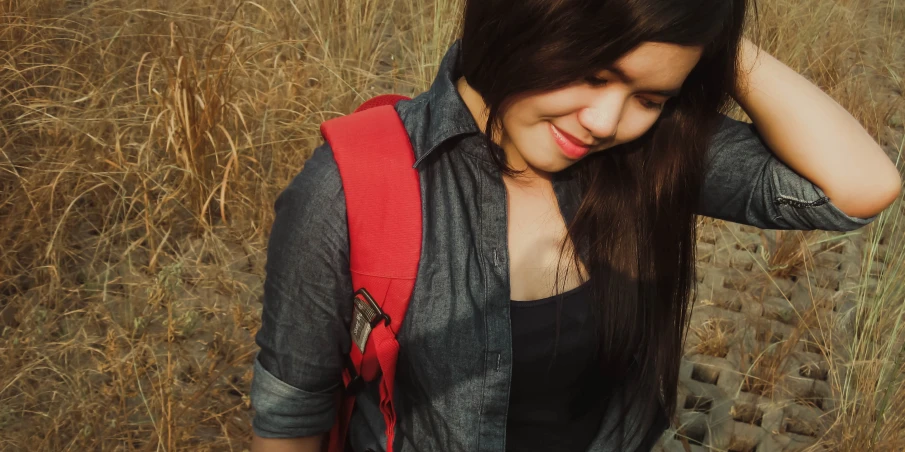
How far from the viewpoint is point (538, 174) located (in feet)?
4.97

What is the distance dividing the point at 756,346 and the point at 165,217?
2.07 metres

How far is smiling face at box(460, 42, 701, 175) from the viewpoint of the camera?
1.20 metres

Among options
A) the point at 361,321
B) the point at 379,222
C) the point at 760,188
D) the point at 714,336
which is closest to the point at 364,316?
the point at 361,321

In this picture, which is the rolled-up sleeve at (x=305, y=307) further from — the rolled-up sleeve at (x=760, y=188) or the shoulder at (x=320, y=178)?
the rolled-up sleeve at (x=760, y=188)

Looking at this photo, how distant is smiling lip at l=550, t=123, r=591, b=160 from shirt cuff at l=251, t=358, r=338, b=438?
1.92 ft

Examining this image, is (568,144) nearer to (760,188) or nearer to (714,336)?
(760,188)

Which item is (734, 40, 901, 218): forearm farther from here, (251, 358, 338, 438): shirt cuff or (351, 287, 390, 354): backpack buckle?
(251, 358, 338, 438): shirt cuff

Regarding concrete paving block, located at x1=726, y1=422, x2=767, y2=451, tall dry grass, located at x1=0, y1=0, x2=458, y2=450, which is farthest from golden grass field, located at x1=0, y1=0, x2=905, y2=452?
concrete paving block, located at x1=726, y1=422, x2=767, y2=451

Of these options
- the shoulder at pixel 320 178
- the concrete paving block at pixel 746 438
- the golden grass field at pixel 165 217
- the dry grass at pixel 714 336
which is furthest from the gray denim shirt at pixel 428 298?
the dry grass at pixel 714 336

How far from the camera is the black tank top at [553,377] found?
1.43 m

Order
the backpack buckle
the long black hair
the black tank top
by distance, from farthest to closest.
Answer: the black tank top < the backpack buckle < the long black hair

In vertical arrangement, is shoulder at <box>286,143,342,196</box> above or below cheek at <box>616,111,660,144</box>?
below

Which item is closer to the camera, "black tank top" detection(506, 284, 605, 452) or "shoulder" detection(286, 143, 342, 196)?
"shoulder" detection(286, 143, 342, 196)

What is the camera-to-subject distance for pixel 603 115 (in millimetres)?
1238
